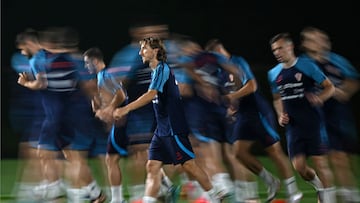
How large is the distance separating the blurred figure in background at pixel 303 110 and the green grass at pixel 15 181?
1080 mm

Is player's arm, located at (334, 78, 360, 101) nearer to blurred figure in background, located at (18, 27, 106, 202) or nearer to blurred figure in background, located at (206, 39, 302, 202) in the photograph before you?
blurred figure in background, located at (206, 39, 302, 202)

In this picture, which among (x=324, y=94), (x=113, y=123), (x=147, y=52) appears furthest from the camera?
(x=113, y=123)

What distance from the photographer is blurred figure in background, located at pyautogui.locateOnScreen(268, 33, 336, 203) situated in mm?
9133

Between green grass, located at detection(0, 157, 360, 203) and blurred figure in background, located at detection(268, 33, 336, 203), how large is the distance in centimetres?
108

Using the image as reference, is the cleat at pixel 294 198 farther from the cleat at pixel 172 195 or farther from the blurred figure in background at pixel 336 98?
the cleat at pixel 172 195

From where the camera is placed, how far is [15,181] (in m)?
12.5

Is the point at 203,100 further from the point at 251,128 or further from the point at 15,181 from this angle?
the point at 15,181

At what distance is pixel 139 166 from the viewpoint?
9.75m

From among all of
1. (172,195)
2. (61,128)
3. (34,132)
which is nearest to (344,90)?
(172,195)

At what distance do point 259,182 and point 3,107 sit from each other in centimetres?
572

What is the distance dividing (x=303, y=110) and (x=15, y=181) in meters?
4.73

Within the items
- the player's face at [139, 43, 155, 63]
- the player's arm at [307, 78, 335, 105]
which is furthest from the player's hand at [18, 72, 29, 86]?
the player's arm at [307, 78, 335, 105]

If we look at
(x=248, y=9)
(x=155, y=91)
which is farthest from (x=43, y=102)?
(x=248, y=9)

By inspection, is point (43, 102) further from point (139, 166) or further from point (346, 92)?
point (346, 92)
